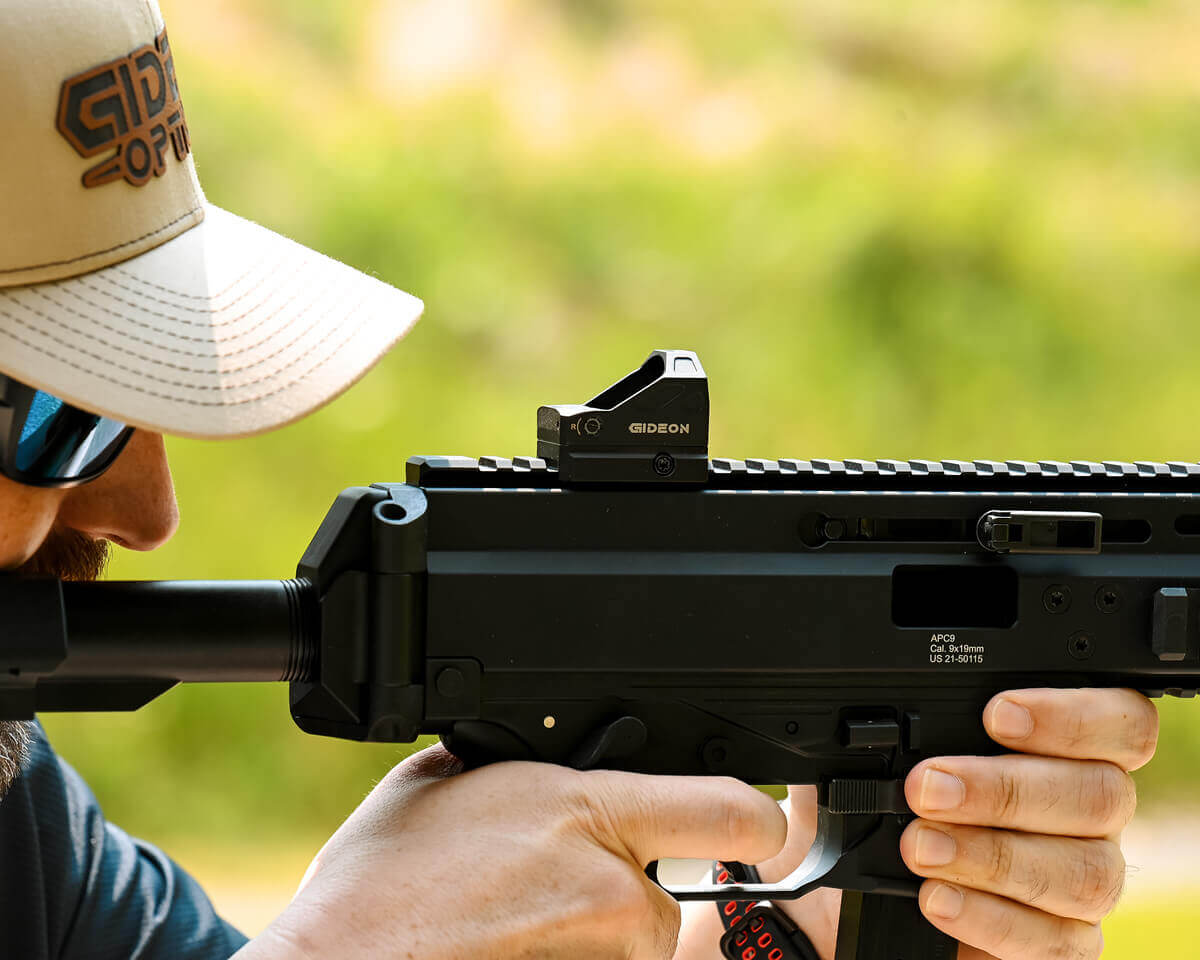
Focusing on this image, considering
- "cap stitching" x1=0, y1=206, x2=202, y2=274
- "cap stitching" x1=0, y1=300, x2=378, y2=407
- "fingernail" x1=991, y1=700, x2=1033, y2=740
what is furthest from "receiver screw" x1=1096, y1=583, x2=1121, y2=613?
"cap stitching" x1=0, y1=206, x2=202, y2=274

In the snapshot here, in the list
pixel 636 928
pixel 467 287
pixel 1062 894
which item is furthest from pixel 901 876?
pixel 467 287

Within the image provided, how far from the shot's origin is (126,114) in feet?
2.87

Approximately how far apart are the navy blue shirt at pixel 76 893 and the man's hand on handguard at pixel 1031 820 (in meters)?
0.80

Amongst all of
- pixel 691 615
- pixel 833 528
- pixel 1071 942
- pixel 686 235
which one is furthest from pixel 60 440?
pixel 686 235

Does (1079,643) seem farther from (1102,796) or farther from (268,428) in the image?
(268,428)

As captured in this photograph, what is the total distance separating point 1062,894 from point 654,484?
0.53 metres

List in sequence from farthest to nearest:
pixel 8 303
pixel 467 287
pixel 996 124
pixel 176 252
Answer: pixel 996 124 < pixel 467 287 < pixel 176 252 < pixel 8 303

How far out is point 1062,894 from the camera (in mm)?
1114

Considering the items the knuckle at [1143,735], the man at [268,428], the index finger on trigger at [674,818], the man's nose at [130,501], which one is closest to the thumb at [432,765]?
the man at [268,428]

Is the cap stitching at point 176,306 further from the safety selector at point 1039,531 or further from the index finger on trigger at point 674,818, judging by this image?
the safety selector at point 1039,531

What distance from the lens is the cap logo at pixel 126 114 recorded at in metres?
0.83

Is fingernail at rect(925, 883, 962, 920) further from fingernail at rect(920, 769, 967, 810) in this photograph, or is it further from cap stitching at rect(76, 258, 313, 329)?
cap stitching at rect(76, 258, 313, 329)

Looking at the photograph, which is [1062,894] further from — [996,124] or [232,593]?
[996,124]

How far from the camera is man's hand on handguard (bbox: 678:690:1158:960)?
1.09m
